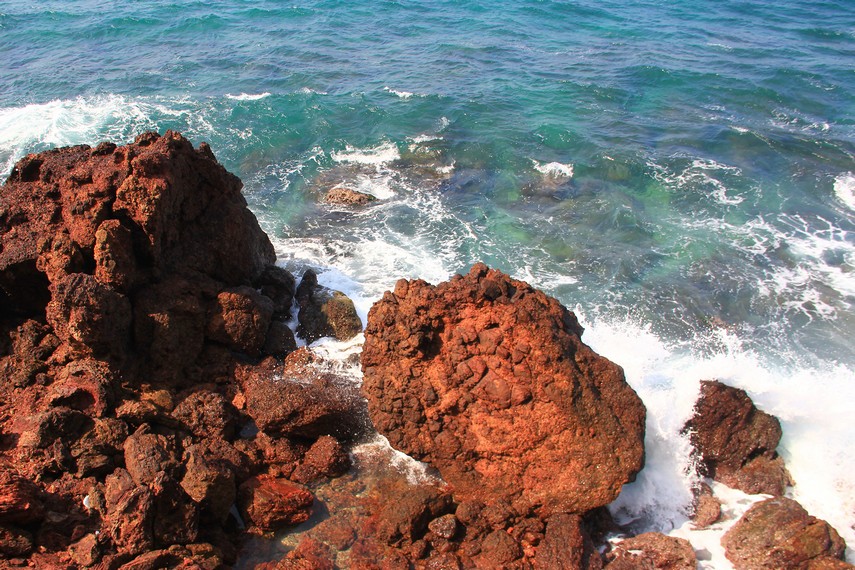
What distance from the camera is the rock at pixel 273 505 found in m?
10.2

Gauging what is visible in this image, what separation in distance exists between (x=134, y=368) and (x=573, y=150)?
770 inches

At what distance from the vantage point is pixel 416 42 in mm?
37969

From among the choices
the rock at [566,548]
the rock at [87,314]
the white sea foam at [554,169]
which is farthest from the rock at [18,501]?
the white sea foam at [554,169]

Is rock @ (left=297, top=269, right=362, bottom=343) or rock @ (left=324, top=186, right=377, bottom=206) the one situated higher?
rock @ (left=324, top=186, right=377, bottom=206)

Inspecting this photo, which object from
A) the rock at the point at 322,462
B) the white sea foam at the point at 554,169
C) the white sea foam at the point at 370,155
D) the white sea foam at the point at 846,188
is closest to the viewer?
the rock at the point at 322,462

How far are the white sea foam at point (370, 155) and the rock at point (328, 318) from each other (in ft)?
36.1

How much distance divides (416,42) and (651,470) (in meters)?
33.4

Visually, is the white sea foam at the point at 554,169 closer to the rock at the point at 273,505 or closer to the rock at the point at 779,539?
the rock at the point at 779,539

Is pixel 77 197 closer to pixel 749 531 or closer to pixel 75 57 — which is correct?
pixel 749 531

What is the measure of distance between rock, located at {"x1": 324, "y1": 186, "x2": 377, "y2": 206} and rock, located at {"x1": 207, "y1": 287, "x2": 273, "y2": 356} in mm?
9065

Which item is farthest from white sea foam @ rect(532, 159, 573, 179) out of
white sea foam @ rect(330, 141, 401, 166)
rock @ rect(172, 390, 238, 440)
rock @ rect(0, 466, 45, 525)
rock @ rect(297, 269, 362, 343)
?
rock @ rect(0, 466, 45, 525)

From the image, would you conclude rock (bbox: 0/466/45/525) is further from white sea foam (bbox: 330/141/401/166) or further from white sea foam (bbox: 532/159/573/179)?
white sea foam (bbox: 532/159/573/179)

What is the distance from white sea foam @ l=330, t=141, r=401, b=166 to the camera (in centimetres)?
2458

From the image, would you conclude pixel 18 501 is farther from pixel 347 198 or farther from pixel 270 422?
pixel 347 198
